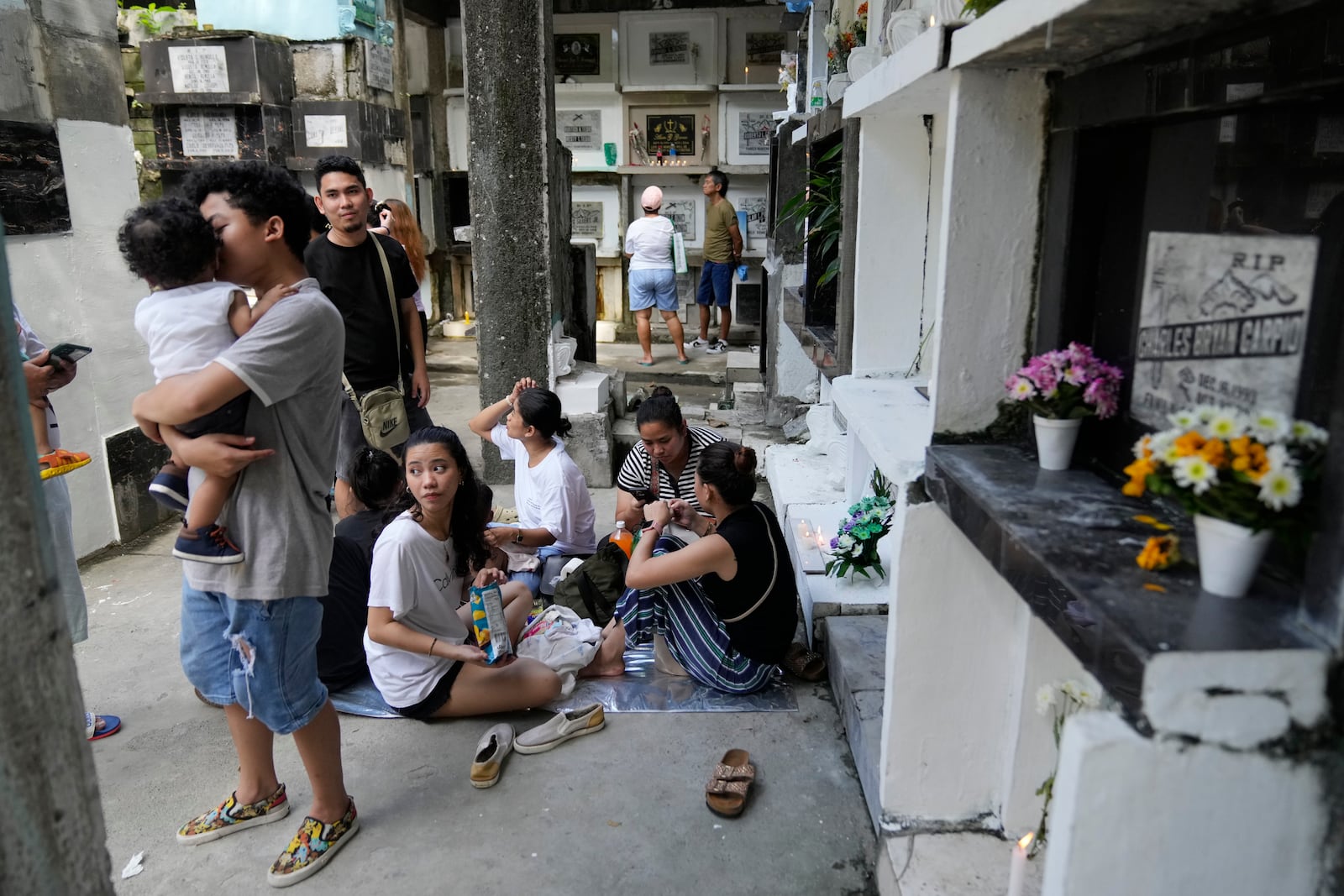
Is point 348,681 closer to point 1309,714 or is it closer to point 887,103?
point 887,103

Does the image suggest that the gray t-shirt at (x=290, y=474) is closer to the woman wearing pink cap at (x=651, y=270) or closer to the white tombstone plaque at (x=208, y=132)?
the woman wearing pink cap at (x=651, y=270)

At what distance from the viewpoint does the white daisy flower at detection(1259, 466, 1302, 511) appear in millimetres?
1320

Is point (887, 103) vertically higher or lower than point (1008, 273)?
higher

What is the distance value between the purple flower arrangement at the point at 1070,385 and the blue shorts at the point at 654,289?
24.4 ft

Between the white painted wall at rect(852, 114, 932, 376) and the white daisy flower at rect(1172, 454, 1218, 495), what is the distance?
218 cm

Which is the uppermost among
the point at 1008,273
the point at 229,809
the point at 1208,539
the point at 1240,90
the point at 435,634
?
the point at 1240,90

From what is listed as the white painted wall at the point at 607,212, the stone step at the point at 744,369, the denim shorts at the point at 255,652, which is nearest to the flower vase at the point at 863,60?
the denim shorts at the point at 255,652

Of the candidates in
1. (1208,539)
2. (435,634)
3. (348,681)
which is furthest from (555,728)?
(1208,539)

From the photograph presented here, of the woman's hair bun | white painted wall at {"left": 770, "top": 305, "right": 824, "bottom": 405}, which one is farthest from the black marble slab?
white painted wall at {"left": 770, "top": 305, "right": 824, "bottom": 405}

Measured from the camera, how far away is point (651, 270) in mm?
9312

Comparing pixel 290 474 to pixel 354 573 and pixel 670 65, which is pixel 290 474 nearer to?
pixel 354 573

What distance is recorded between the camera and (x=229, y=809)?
270 centimetres

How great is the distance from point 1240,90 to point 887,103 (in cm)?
138

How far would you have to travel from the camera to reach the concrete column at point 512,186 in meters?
5.35
